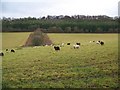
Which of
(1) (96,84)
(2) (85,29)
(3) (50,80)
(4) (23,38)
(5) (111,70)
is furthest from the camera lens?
(2) (85,29)

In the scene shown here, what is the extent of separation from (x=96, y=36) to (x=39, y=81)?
160ft

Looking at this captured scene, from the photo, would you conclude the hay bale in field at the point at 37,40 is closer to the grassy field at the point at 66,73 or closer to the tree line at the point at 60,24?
the tree line at the point at 60,24

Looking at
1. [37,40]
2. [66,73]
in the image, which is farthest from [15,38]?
[66,73]

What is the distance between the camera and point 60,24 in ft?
227

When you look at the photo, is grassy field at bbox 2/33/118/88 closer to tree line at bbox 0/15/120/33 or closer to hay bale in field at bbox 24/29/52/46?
hay bale in field at bbox 24/29/52/46

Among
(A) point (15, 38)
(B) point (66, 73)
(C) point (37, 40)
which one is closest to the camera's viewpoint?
(B) point (66, 73)

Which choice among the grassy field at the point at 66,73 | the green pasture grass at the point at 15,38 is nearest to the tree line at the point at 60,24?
the green pasture grass at the point at 15,38

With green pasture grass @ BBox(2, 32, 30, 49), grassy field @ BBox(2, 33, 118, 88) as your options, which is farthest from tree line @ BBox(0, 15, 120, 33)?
grassy field @ BBox(2, 33, 118, 88)

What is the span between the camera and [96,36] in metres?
64.9

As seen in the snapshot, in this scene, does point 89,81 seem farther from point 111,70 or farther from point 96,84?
point 111,70

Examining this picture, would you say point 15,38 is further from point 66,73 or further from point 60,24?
point 66,73

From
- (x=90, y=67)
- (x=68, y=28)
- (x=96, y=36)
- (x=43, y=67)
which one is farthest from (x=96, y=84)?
(x=68, y=28)

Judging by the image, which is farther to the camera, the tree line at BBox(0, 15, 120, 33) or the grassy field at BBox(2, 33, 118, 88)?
the tree line at BBox(0, 15, 120, 33)

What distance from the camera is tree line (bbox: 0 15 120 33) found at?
66938 mm
